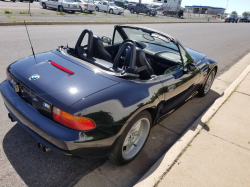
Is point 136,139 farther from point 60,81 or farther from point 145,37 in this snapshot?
point 145,37

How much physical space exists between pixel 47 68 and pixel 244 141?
3068 millimetres

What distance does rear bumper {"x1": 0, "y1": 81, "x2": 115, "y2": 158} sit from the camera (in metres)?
1.97

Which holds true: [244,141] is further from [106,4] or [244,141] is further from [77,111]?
[106,4]

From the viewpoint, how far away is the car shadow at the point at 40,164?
7.35 ft

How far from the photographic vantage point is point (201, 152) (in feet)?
9.56

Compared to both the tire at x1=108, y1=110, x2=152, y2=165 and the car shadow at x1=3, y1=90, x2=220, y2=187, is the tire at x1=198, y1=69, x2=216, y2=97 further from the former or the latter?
the tire at x1=108, y1=110, x2=152, y2=165

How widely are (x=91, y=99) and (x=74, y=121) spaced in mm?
262

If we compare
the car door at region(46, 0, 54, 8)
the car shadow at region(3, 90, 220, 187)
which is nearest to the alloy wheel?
the car shadow at region(3, 90, 220, 187)

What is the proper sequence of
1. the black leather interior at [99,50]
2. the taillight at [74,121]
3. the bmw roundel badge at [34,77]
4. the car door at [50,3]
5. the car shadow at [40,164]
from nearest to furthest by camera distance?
1. the taillight at [74,121]
2. the car shadow at [40,164]
3. the bmw roundel badge at [34,77]
4. the black leather interior at [99,50]
5. the car door at [50,3]

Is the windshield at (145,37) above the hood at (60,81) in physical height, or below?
above

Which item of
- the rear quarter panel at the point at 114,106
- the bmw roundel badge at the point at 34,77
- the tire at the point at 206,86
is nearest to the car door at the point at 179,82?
the rear quarter panel at the point at 114,106

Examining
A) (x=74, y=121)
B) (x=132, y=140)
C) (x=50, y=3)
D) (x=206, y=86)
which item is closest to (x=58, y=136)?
(x=74, y=121)

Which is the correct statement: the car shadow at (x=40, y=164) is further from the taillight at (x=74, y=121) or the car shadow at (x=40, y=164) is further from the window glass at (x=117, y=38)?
the window glass at (x=117, y=38)

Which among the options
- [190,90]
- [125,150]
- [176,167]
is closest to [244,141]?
[190,90]
